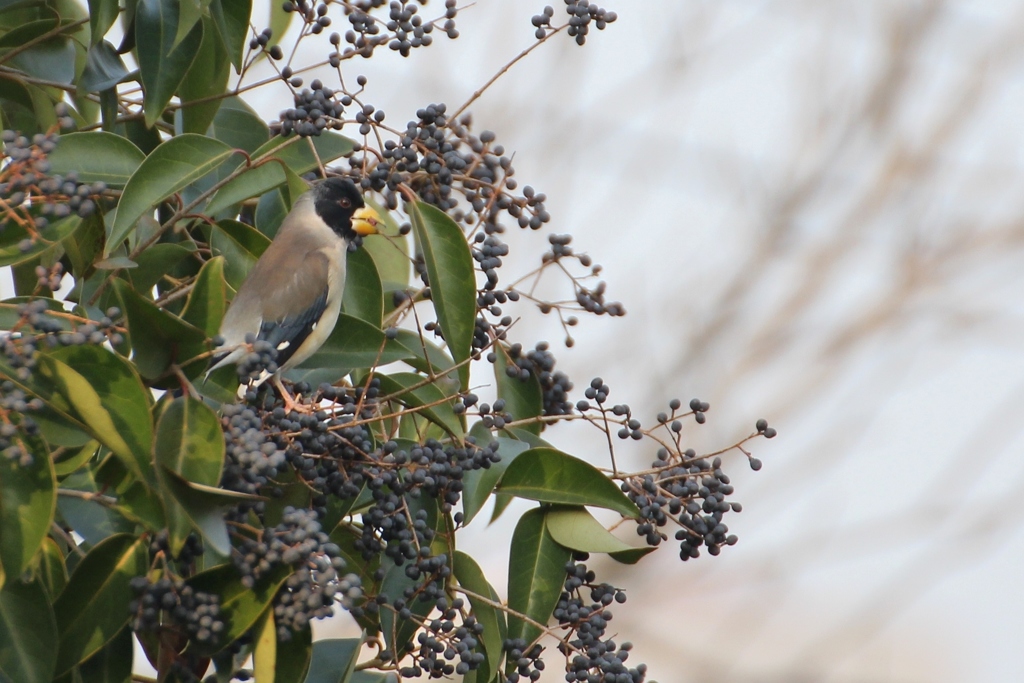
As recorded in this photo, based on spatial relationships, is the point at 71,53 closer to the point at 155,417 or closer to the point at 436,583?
the point at 155,417

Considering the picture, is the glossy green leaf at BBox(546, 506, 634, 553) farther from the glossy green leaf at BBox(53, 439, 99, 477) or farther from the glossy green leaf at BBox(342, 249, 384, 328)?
the glossy green leaf at BBox(53, 439, 99, 477)

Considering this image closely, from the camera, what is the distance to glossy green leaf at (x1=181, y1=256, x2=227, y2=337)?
63.6 inches

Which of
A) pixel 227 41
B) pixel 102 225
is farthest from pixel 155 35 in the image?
pixel 102 225

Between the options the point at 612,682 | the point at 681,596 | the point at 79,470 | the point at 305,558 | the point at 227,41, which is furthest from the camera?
the point at 681,596

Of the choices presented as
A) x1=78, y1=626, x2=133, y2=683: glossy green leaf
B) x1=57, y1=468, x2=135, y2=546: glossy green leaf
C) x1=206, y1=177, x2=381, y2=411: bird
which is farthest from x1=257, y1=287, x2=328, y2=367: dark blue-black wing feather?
x1=78, y1=626, x2=133, y2=683: glossy green leaf

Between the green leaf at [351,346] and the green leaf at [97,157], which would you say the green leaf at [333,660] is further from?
the green leaf at [97,157]

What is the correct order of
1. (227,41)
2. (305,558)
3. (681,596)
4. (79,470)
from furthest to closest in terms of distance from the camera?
(681,596) → (227,41) → (79,470) → (305,558)

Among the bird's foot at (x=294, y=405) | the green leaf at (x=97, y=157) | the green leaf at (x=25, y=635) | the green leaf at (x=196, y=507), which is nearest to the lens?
the green leaf at (x=196, y=507)

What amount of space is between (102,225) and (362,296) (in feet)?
1.66

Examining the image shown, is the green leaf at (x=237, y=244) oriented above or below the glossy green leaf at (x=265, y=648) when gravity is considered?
above

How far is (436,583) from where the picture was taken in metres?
1.90

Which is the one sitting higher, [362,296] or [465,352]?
[362,296]

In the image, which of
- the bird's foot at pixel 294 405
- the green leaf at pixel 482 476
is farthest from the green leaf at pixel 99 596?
the green leaf at pixel 482 476

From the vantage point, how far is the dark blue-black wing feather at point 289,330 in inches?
103
